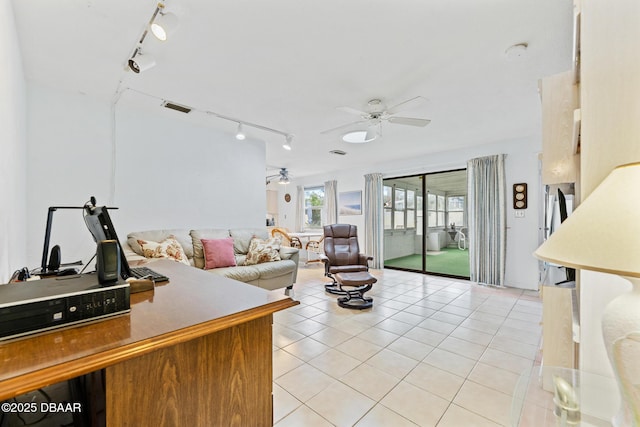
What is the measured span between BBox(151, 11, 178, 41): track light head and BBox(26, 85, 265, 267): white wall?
6.51 feet

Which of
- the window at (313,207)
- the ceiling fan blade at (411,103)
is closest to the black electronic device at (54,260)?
the ceiling fan blade at (411,103)

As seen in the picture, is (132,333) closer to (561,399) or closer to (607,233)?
(607,233)

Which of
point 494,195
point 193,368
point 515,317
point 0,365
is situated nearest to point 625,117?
point 193,368

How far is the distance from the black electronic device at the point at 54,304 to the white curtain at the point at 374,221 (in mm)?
5334

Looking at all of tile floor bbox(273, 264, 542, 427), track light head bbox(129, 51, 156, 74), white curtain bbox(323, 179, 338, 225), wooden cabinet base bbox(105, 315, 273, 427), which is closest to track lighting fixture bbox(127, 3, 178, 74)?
track light head bbox(129, 51, 156, 74)

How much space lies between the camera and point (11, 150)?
188 cm

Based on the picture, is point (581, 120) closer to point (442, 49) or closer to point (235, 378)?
point (442, 49)

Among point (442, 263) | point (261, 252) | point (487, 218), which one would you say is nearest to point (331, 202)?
point (442, 263)

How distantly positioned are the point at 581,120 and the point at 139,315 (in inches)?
70.9

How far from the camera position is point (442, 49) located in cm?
202

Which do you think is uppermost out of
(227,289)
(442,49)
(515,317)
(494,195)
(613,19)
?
(442,49)

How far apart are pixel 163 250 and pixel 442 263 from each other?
5.67 meters

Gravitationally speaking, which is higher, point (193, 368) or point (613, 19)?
Result: point (613, 19)

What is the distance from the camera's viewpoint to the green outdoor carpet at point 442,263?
556cm
